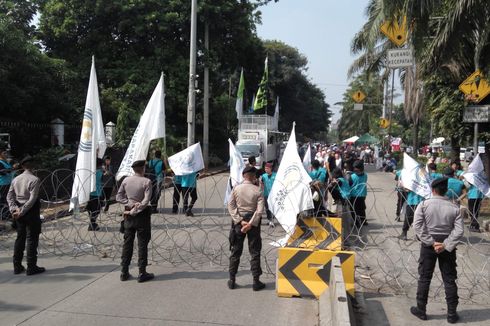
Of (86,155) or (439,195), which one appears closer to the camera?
(439,195)

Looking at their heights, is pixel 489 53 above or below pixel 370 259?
above

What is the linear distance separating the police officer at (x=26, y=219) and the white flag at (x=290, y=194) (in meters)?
3.51

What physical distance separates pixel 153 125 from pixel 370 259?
198 inches

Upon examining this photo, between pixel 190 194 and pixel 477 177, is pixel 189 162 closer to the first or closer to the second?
pixel 190 194

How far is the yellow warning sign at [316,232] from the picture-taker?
713cm

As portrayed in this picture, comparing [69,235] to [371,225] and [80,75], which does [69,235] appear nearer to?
[371,225]

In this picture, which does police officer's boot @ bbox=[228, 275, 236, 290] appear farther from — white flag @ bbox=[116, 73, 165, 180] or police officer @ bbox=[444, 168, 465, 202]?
police officer @ bbox=[444, 168, 465, 202]

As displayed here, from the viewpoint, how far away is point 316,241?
717 cm

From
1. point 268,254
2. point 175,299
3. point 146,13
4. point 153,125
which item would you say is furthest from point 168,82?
A: point 175,299

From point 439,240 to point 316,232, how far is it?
2.08 meters

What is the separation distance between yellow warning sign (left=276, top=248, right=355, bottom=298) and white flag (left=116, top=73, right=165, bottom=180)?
443 centimetres

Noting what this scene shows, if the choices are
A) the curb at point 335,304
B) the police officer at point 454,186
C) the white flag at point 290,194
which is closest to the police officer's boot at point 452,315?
the curb at point 335,304

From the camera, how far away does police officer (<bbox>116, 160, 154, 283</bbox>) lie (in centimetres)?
675

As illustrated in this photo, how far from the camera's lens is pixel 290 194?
7.13 m
